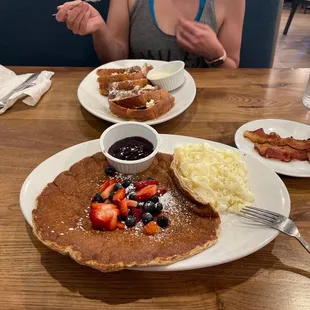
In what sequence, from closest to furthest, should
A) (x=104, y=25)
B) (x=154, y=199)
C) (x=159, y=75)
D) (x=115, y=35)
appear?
(x=154, y=199) → (x=159, y=75) → (x=104, y=25) → (x=115, y=35)

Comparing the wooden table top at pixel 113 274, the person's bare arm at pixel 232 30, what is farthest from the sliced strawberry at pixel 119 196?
the person's bare arm at pixel 232 30

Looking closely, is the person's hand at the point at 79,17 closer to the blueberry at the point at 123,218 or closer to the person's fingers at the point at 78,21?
the person's fingers at the point at 78,21

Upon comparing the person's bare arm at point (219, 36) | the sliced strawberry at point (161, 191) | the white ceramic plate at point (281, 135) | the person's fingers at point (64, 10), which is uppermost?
the person's fingers at point (64, 10)

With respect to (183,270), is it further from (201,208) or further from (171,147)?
(171,147)

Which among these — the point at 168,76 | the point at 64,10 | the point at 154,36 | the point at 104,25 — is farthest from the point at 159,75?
the point at 64,10

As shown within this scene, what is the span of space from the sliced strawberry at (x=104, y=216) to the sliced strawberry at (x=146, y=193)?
0.31 ft

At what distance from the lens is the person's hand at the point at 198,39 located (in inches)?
77.2

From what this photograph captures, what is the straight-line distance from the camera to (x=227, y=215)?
3.86ft

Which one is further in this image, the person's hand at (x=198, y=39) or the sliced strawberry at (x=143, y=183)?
the person's hand at (x=198, y=39)

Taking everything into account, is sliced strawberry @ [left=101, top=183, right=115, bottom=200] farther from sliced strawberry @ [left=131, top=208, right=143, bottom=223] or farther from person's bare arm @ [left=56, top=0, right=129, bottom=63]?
person's bare arm @ [left=56, top=0, right=129, bottom=63]

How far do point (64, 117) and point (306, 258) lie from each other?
121 centimetres

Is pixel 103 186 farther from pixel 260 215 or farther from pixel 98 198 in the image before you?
pixel 260 215

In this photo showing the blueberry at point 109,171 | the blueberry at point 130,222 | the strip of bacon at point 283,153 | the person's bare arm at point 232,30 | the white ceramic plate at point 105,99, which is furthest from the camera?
A: the person's bare arm at point 232,30

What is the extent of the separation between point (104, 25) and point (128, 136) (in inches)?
39.1
